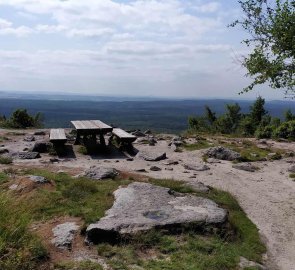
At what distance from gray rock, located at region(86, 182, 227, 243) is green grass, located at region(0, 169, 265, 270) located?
0.27 m

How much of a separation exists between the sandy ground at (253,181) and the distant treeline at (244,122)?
12149 millimetres

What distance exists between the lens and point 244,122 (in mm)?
61469

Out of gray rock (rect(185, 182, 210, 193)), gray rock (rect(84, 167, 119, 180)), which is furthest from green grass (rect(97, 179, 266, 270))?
gray rock (rect(84, 167, 119, 180))

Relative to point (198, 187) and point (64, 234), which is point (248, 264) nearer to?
point (64, 234)

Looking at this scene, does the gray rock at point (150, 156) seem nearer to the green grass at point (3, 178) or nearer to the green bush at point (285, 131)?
the green grass at point (3, 178)

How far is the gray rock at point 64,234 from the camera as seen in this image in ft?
28.2

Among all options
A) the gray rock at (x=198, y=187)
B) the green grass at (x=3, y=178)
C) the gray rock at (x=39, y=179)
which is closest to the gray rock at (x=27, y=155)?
the green grass at (x=3, y=178)

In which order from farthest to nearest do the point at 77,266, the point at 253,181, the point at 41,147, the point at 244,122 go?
the point at 244,122 → the point at 41,147 → the point at 253,181 → the point at 77,266

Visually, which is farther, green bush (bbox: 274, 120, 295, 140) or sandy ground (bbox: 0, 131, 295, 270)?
green bush (bbox: 274, 120, 295, 140)

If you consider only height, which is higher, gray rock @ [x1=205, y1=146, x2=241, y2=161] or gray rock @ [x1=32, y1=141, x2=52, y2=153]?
gray rock @ [x1=32, y1=141, x2=52, y2=153]

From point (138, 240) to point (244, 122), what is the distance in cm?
5493

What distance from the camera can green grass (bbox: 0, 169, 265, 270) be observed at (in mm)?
7613

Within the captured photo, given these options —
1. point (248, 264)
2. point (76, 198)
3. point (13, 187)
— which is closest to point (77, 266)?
point (248, 264)

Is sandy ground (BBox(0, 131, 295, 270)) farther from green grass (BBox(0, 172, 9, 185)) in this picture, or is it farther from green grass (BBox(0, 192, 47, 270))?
green grass (BBox(0, 192, 47, 270))
